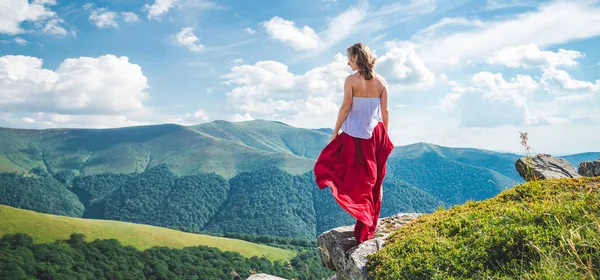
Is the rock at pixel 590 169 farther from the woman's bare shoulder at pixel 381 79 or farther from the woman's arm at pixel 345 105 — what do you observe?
the woman's arm at pixel 345 105

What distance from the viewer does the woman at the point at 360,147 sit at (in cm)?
766

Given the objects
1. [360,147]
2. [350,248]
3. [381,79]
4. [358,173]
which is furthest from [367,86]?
[350,248]

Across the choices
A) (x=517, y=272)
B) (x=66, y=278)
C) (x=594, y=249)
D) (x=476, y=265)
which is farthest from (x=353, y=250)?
(x=66, y=278)

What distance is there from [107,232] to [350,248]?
5578 inches

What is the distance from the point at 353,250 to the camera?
7469mm

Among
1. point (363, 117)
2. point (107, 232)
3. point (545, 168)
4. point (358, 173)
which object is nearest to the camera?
point (358, 173)

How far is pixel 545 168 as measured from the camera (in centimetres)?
1000

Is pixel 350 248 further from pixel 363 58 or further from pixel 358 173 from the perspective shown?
pixel 363 58

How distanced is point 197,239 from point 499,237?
5606 inches

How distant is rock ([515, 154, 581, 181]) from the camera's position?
378 inches

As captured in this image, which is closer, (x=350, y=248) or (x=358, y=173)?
(x=350, y=248)

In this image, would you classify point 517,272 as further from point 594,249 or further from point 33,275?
point 33,275

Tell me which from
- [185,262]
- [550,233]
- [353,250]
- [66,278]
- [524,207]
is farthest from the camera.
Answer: [185,262]

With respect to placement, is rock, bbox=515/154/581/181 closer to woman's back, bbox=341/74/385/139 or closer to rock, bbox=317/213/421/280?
rock, bbox=317/213/421/280
